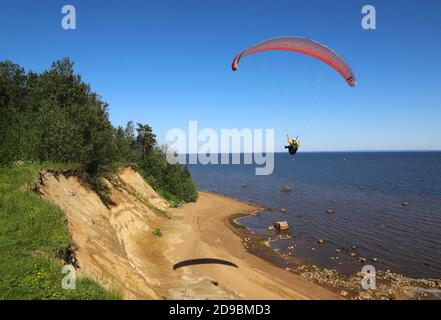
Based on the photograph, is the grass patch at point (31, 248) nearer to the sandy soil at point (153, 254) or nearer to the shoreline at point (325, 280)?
the sandy soil at point (153, 254)

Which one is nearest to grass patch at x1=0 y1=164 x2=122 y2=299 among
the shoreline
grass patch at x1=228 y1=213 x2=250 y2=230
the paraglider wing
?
the shoreline

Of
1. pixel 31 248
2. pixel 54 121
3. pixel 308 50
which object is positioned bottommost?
pixel 31 248

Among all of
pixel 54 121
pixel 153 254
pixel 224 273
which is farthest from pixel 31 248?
pixel 54 121

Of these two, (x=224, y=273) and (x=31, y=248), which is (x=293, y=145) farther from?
(x=31, y=248)

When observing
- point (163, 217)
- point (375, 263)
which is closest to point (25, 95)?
point (163, 217)

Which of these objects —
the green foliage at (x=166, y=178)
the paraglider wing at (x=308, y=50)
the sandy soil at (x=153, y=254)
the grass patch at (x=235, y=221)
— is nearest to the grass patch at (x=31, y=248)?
the sandy soil at (x=153, y=254)

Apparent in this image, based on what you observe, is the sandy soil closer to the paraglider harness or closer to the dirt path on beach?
the dirt path on beach
